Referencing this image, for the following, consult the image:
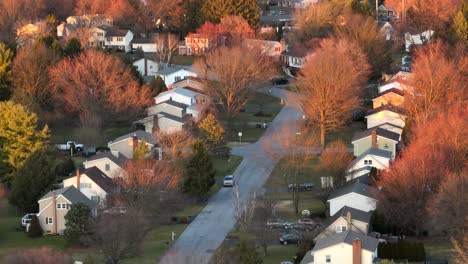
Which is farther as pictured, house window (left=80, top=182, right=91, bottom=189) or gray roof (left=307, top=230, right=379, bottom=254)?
house window (left=80, top=182, right=91, bottom=189)

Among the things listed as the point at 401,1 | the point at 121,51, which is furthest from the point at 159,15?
the point at 401,1

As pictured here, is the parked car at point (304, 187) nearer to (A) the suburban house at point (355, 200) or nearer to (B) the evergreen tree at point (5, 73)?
(A) the suburban house at point (355, 200)

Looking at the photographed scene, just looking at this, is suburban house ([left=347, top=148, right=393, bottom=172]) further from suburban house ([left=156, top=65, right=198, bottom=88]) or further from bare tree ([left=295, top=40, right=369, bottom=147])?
suburban house ([left=156, top=65, right=198, bottom=88])

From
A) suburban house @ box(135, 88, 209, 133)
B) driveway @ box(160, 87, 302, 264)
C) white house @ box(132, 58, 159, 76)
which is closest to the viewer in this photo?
driveway @ box(160, 87, 302, 264)

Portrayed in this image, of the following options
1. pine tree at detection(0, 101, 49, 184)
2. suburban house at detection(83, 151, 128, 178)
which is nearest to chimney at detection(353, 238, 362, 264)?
suburban house at detection(83, 151, 128, 178)

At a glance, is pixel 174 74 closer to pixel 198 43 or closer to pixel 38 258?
pixel 198 43

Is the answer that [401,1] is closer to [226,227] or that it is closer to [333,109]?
[333,109]
